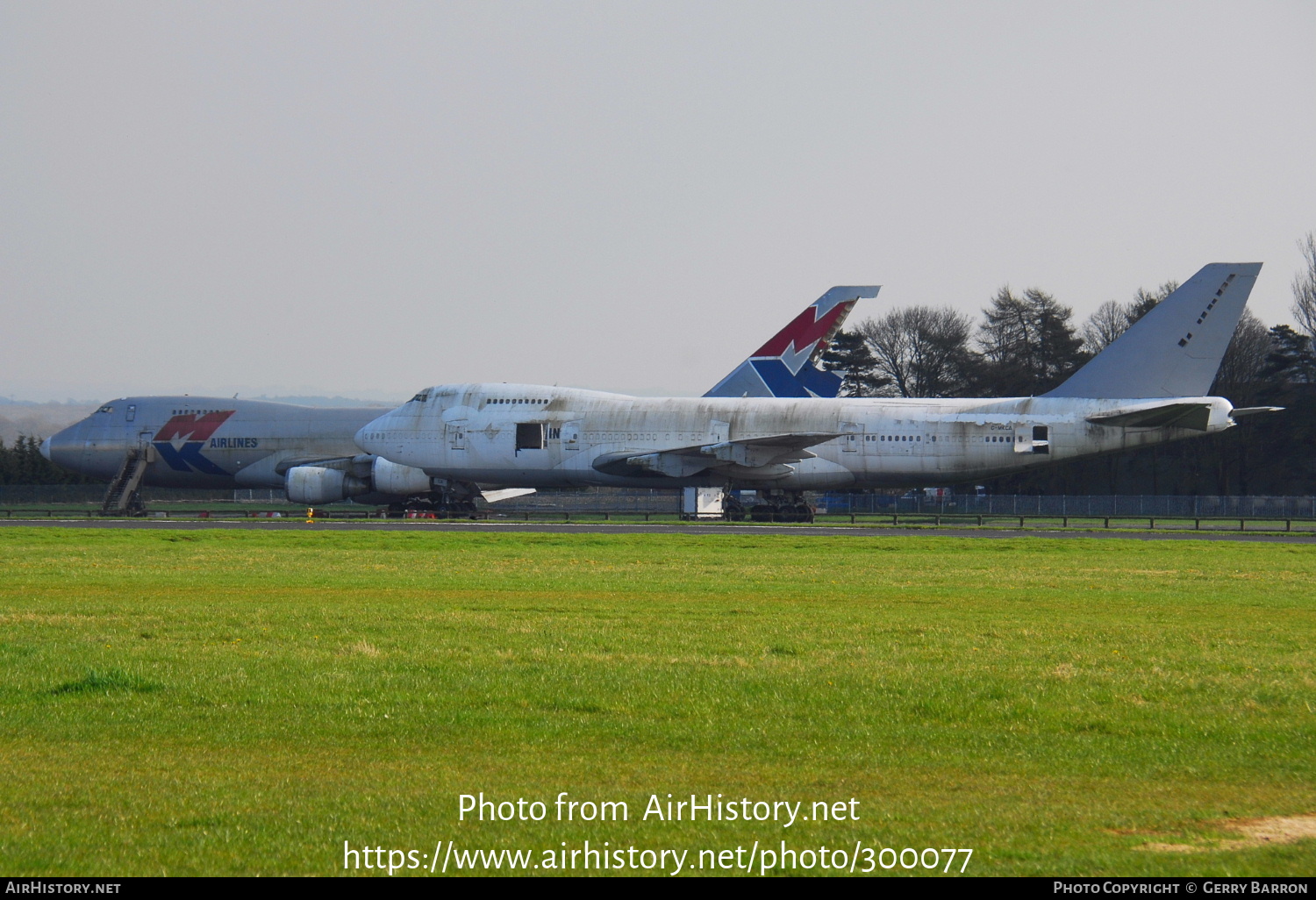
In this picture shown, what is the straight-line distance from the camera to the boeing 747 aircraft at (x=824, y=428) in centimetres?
4719

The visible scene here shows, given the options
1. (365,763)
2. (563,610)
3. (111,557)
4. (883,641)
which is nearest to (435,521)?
(111,557)

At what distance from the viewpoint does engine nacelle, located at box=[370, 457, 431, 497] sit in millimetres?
57500

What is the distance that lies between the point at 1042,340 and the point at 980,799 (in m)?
79.5

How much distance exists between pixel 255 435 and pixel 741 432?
83.7 feet

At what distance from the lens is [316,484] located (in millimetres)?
57531

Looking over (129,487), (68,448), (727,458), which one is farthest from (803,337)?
(68,448)

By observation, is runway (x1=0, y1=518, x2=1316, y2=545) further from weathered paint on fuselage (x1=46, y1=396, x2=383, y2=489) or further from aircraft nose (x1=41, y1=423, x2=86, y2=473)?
aircraft nose (x1=41, y1=423, x2=86, y2=473)

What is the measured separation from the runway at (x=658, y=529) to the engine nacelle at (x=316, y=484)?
7003 millimetres

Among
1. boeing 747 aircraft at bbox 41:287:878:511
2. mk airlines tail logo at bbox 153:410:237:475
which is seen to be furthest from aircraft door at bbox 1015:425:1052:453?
mk airlines tail logo at bbox 153:410:237:475

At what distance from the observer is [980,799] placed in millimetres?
7195

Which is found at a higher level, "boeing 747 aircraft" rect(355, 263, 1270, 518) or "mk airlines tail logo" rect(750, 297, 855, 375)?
"mk airlines tail logo" rect(750, 297, 855, 375)

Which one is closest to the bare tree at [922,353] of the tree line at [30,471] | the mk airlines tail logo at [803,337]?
the mk airlines tail logo at [803,337]

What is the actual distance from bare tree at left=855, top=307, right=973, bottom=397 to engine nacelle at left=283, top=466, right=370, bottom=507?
42371 mm
